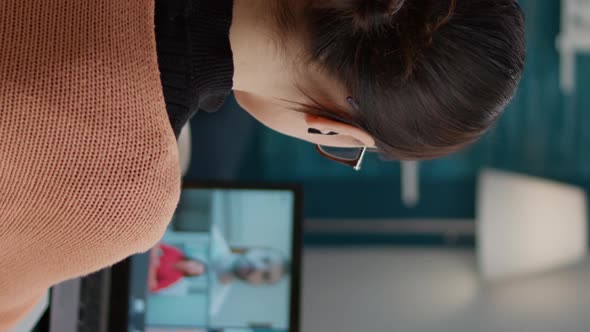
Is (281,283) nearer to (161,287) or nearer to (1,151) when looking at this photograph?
(161,287)

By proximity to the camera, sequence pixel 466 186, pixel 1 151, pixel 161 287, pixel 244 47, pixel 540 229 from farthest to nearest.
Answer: pixel 466 186 < pixel 540 229 < pixel 161 287 < pixel 244 47 < pixel 1 151

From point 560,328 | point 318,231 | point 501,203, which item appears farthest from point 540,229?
point 318,231

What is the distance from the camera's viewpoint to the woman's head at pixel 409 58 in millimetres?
542

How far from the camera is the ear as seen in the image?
0.64m

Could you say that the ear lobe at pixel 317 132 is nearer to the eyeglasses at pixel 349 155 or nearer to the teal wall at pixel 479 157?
the eyeglasses at pixel 349 155

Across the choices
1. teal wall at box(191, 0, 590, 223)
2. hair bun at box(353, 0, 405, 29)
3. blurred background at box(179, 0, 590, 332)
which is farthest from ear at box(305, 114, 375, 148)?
teal wall at box(191, 0, 590, 223)

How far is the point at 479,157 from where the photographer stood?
1948 millimetres

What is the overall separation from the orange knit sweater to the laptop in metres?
0.84

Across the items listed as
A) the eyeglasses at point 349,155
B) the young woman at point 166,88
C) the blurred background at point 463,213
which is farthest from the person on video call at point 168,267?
the young woman at point 166,88

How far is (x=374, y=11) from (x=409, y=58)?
49mm

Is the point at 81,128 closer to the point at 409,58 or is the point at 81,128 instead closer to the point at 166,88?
the point at 166,88

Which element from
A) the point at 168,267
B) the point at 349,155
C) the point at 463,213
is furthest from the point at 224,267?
the point at 463,213

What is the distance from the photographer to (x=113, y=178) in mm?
478

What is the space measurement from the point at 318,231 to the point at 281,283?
605mm
